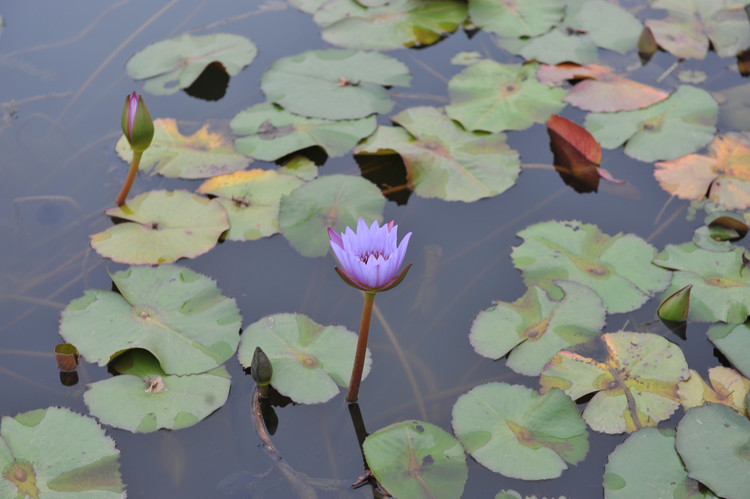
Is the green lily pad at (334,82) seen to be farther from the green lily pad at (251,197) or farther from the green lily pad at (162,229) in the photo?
the green lily pad at (162,229)

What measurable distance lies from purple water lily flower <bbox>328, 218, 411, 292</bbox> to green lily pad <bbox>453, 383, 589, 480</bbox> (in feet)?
2.15

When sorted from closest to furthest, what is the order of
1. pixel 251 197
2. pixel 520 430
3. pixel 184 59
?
1. pixel 520 430
2. pixel 251 197
3. pixel 184 59

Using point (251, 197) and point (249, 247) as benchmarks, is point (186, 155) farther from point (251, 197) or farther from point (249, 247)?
point (249, 247)

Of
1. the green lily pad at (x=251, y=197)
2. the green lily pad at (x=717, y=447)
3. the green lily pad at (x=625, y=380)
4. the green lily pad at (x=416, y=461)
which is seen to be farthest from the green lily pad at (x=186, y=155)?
the green lily pad at (x=717, y=447)

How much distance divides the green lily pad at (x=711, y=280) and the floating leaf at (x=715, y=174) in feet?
1.21

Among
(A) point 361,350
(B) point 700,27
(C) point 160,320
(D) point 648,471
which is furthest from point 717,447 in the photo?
(B) point 700,27

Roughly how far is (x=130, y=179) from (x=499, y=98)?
2.01 m

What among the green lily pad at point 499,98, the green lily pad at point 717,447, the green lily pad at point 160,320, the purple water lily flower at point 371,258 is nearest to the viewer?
the purple water lily flower at point 371,258

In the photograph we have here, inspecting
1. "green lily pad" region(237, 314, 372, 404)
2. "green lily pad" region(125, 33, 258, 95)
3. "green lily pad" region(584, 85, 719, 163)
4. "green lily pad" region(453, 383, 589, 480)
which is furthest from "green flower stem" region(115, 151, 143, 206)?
"green lily pad" region(584, 85, 719, 163)

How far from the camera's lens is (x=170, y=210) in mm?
3154

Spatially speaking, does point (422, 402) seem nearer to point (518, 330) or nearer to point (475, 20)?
point (518, 330)

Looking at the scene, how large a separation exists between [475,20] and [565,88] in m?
0.88

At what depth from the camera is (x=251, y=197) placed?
3.27 metres

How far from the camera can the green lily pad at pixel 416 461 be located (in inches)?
88.4
